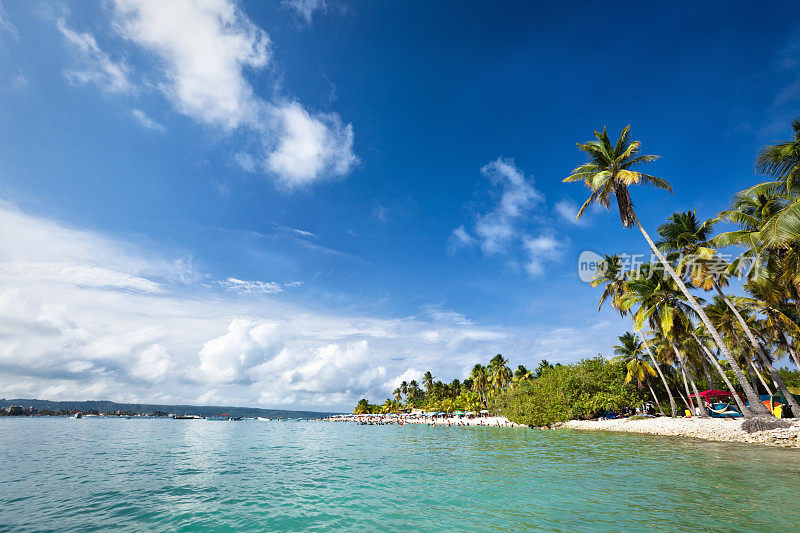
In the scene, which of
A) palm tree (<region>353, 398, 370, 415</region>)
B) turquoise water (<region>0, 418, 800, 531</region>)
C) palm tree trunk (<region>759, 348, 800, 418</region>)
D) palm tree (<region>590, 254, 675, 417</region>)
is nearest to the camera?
turquoise water (<region>0, 418, 800, 531</region>)

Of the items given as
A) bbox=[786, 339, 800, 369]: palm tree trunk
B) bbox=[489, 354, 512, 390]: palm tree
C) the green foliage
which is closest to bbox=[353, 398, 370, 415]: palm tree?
bbox=[489, 354, 512, 390]: palm tree

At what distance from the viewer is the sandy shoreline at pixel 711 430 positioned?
2059cm

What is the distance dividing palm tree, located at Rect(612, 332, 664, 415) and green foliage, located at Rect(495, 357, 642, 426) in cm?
115

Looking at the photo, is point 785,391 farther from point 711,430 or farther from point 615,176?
point 615,176

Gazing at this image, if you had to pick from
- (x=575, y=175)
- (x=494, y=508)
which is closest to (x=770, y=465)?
(x=494, y=508)

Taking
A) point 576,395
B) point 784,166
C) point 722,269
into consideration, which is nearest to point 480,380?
point 576,395

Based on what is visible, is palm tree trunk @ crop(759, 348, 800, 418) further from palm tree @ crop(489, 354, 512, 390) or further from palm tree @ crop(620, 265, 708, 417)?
palm tree @ crop(489, 354, 512, 390)

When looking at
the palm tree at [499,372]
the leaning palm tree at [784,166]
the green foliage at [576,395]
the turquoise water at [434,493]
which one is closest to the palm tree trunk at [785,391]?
the turquoise water at [434,493]

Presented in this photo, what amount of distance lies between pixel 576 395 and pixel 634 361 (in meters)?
8.72

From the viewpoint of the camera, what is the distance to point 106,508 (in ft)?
42.1

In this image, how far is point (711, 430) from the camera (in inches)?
1053

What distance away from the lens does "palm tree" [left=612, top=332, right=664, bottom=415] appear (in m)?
45.4

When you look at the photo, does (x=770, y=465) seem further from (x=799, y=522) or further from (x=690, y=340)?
(x=690, y=340)

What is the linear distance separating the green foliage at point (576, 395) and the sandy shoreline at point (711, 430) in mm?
4169
